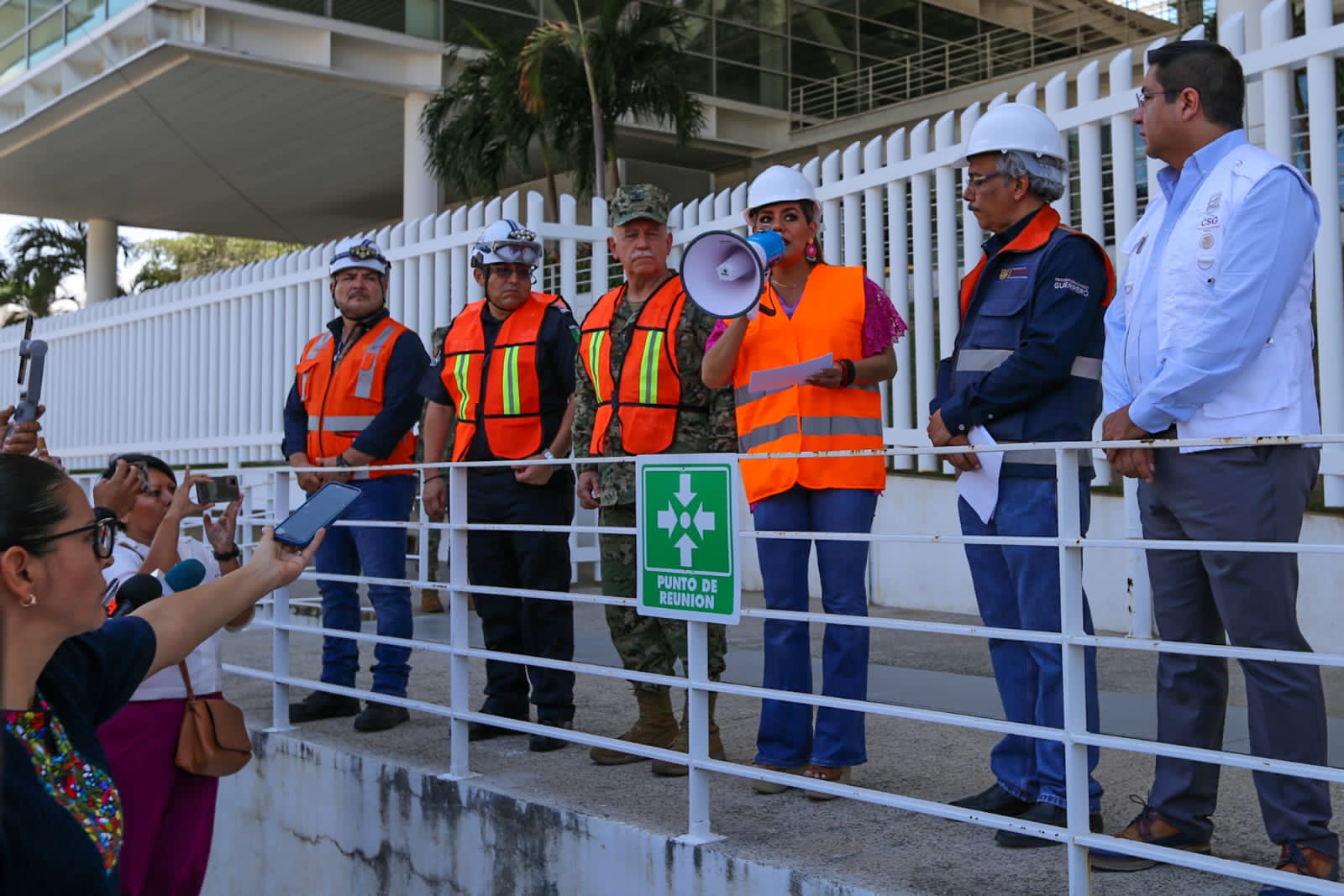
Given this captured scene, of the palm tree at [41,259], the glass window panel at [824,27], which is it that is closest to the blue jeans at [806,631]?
the glass window panel at [824,27]

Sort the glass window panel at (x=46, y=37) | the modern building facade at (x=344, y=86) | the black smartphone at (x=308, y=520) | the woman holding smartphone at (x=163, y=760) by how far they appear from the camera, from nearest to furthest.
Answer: the black smartphone at (x=308, y=520) < the woman holding smartphone at (x=163, y=760) < the modern building facade at (x=344, y=86) < the glass window panel at (x=46, y=37)

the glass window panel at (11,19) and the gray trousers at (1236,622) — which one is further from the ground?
the glass window panel at (11,19)

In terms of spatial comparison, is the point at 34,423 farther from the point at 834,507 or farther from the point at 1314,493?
the point at 1314,493

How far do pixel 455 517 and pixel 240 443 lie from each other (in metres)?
8.46

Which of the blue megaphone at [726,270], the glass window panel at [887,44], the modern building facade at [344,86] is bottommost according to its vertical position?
the blue megaphone at [726,270]

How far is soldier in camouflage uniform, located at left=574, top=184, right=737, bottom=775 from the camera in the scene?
442cm

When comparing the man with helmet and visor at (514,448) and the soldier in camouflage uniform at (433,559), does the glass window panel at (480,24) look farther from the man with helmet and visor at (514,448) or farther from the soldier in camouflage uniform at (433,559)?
the man with helmet and visor at (514,448)

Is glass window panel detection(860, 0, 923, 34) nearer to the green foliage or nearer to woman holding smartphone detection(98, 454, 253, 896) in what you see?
the green foliage

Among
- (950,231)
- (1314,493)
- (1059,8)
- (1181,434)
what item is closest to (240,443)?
(950,231)

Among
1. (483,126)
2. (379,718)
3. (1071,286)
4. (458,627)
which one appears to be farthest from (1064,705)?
(483,126)

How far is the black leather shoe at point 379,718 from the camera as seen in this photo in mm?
5223

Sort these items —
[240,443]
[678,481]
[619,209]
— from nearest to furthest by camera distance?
[678,481] < [619,209] < [240,443]

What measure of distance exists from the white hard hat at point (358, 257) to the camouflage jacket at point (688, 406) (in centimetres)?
170

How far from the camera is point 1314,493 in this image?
6219mm
